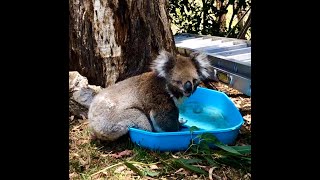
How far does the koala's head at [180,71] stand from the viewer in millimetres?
3383

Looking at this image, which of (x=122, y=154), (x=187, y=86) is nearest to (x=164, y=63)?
(x=187, y=86)

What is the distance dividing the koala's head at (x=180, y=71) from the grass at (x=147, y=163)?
0.48 m

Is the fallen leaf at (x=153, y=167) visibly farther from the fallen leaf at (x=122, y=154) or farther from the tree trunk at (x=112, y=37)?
the tree trunk at (x=112, y=37)

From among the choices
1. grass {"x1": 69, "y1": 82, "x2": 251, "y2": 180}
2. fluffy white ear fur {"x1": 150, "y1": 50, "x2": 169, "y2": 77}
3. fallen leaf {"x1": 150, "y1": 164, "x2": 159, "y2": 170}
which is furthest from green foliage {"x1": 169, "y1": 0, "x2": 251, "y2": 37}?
fallen leaf {"x1": 150, "y1": 164, "x2": 159, "y2": 170}

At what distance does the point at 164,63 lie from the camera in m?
3.45

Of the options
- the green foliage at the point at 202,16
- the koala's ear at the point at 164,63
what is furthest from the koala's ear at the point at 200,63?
the green foliage at the point at 202,16

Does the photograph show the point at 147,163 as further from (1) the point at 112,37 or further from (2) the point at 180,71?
(1) the point at 112,37

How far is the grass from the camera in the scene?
2881mm

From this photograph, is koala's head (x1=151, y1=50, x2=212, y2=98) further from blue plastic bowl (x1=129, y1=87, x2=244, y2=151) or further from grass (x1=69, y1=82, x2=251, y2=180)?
grass (x1=69, y1=82, x2=251, y2=180)

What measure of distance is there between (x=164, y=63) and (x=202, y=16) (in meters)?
5.76
